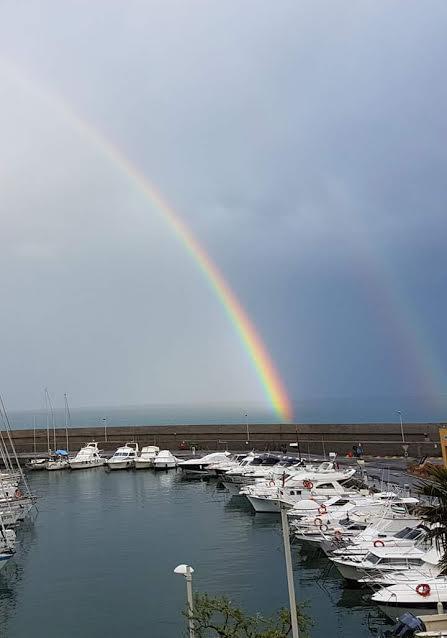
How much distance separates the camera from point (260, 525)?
29016mm

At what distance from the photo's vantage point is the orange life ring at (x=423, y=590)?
585 inches

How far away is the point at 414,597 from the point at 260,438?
40.6 meters

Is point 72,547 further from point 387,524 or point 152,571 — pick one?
point 387,524

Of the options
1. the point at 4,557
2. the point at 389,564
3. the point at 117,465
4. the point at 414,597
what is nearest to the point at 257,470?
the point at 117,465

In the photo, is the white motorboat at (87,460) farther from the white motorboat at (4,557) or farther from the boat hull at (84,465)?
the white motorboat at (4,557)

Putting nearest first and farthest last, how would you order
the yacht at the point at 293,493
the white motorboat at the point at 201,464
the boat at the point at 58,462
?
the yacht at the point at 293,493, the white motorboat at the point at 201,464, the boat at the point at 58,462

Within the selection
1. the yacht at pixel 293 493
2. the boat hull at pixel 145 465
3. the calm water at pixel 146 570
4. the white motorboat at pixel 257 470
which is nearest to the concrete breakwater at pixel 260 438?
the boat hull at pixel 145 465

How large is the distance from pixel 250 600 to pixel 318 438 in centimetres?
3401

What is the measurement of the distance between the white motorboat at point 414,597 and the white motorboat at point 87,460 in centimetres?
4033

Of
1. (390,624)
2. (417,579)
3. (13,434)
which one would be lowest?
(390,624)

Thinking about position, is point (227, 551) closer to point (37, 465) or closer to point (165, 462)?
point (165, 462)

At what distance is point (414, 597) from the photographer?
14922 millimetres

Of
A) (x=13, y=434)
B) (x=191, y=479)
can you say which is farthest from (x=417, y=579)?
(x=13, y=434)

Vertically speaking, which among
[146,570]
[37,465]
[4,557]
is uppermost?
[37,465]
